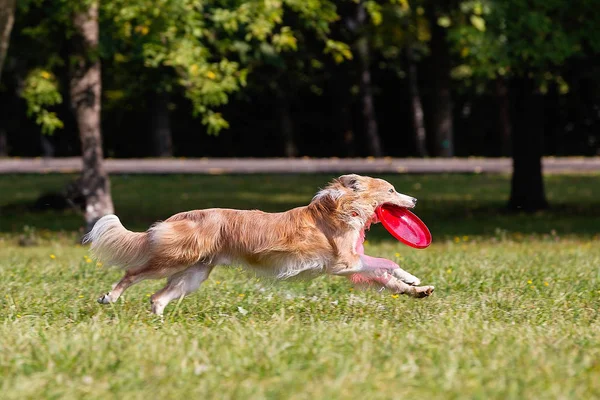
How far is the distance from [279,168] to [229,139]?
10.3 m

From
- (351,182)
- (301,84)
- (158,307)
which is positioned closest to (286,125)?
(301,84)

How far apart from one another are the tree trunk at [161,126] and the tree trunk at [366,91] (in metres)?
7.69

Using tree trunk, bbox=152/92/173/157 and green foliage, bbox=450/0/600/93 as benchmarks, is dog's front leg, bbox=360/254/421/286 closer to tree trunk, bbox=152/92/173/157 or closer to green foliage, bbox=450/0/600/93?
green foliage, bbox=450/0/600/93

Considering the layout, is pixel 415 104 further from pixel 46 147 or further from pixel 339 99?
pixel 46 147

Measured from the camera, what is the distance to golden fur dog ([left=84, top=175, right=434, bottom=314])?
8359 millimetres

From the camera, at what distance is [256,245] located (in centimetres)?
835

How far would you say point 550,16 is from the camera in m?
18.2

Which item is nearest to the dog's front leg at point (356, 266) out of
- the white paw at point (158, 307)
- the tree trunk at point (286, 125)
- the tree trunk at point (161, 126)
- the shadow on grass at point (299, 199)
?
the white paw at point (158, 307)

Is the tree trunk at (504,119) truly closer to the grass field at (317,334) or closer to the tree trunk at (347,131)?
the tree trunk at (347,131)

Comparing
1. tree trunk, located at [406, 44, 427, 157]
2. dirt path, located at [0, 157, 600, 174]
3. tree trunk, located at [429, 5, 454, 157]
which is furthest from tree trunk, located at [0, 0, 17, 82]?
tree trunk, located at [406, 44, 427, 157]

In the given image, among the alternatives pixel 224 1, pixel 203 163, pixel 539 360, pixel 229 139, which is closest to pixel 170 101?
pixel 229 139

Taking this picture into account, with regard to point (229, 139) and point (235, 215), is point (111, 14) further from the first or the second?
point (229, 139)

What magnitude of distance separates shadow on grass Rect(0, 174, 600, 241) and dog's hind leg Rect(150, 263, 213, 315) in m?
9.81

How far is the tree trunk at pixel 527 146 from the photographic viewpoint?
21031 millimetres
